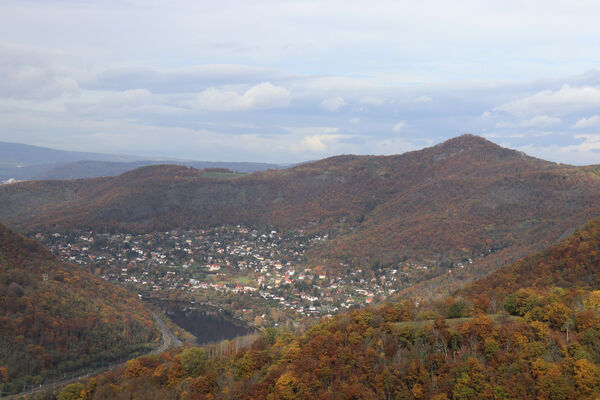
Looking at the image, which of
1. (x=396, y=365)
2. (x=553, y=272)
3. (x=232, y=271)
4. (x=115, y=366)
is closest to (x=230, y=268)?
(x=232, y=271)

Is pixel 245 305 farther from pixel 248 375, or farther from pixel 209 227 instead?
pixel 209 227

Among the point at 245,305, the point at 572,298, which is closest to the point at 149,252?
the point at 245,305

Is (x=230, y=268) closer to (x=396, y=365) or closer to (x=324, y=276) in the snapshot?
(x=324, y=276)

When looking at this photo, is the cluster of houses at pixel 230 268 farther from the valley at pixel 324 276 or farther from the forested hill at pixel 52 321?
the forested hill at pixel 52 321

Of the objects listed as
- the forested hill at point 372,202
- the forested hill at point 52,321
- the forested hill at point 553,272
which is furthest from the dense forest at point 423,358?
the forested hill at point 372,202

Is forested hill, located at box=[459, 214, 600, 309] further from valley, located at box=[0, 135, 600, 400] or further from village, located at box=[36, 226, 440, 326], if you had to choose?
village, located at box=[36, 226, 440, 326]

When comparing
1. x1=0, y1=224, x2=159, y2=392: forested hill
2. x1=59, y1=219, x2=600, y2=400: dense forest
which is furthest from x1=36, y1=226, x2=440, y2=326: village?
x1=59, y1=219, x2=600, y2=400: dense forest
